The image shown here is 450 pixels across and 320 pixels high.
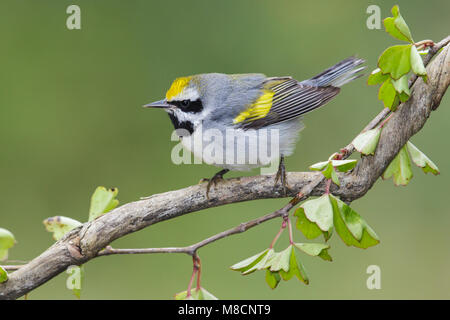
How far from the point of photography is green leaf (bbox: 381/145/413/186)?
217cm

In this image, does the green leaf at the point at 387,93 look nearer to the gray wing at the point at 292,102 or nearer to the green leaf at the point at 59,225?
the gray wing at the point at 292,102

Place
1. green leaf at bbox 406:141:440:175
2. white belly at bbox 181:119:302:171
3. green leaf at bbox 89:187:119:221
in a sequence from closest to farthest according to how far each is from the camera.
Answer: green leaf at bbox 406:141:440:175 < green leaf at bbox 89:187:119:221 < white belly at bbox 181:119:302:171

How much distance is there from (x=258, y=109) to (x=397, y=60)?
3.83 feet

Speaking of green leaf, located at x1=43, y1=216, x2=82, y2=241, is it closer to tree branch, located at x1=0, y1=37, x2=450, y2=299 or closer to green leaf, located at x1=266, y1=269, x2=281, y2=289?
tree branch, located at x1=0, y1=37, x2=450, y2=299

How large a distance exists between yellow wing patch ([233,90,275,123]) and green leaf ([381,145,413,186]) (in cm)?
82

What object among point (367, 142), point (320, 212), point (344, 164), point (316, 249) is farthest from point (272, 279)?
point (367, 142)

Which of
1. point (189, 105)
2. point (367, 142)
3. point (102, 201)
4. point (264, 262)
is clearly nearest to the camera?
point (264, 262)

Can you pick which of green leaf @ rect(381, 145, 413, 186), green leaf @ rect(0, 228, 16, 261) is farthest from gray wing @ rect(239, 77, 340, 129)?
green leaf @ rect(0, 228, 16, 261)

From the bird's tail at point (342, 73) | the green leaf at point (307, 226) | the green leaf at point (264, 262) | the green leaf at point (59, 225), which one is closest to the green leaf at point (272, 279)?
the green leaf at point (264, 262)

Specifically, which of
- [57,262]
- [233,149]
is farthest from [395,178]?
[57,262]

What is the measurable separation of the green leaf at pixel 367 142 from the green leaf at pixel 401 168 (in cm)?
26

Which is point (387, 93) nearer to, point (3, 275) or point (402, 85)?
point (402, 85)

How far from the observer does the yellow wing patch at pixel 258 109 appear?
9.26 feet

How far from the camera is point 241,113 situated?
112 inches
